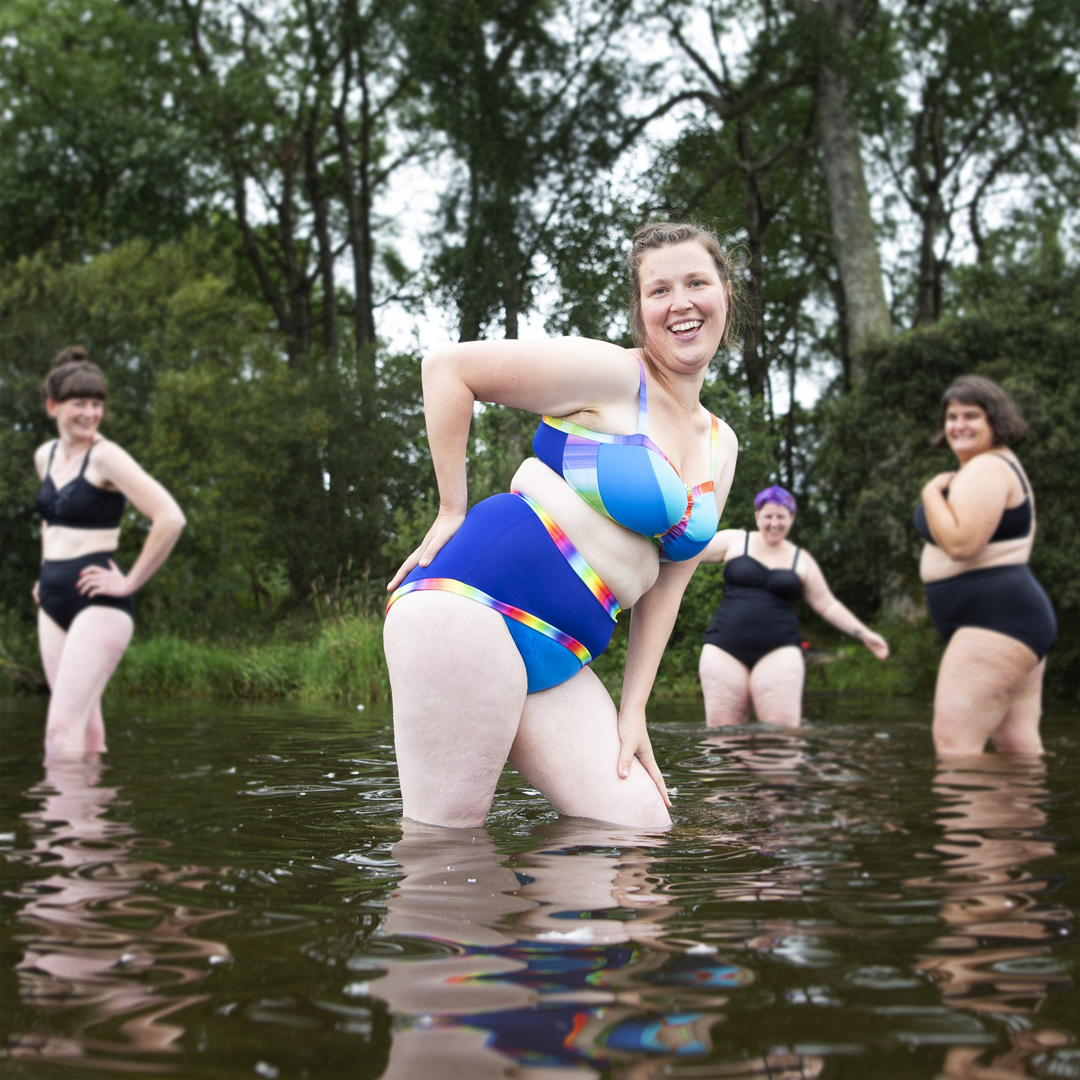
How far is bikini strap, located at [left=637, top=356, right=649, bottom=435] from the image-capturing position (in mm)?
3137

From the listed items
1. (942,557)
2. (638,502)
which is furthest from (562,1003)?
A: (942,557)

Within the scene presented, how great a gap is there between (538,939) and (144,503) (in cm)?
418

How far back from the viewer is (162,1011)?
211 centimetres

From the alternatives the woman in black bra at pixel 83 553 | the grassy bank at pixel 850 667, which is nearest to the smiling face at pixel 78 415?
the woman in black bra at pixel 83 553

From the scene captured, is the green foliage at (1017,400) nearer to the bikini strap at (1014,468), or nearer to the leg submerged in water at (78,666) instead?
the bikini strap at (1014,468)

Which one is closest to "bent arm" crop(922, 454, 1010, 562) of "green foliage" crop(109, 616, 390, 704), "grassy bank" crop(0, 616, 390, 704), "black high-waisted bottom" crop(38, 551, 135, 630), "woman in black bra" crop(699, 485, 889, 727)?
"woman in black bra" crop(699, 485, 889, 727)

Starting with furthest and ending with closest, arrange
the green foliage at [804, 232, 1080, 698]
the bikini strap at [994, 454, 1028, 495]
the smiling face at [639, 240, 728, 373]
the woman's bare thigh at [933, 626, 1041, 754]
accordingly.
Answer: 1. the green foliage at [804, 232, 1080, 698]
2. the bikini strap at [994, 454, 1028, 495]
3. the woman's bare thigh at [933, 626, 1041, 754]
4. the smiling face at [639, 240, 728, 373]

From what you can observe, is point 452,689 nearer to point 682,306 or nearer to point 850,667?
point 682,306

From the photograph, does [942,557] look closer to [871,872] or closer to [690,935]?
[871,872]

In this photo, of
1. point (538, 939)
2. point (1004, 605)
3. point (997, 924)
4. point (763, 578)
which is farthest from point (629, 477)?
point (763, 578)

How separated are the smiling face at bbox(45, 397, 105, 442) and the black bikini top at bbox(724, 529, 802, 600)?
4.33m

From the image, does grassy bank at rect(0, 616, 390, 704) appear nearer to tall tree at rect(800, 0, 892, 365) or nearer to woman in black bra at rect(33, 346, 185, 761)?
woman in black bra at rect(33, 346, 185, 761)

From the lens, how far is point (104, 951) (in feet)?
8.24

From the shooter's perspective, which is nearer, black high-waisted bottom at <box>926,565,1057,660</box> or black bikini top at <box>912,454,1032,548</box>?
black high-waisted bottom at <box>926,565,1057,660</box>
